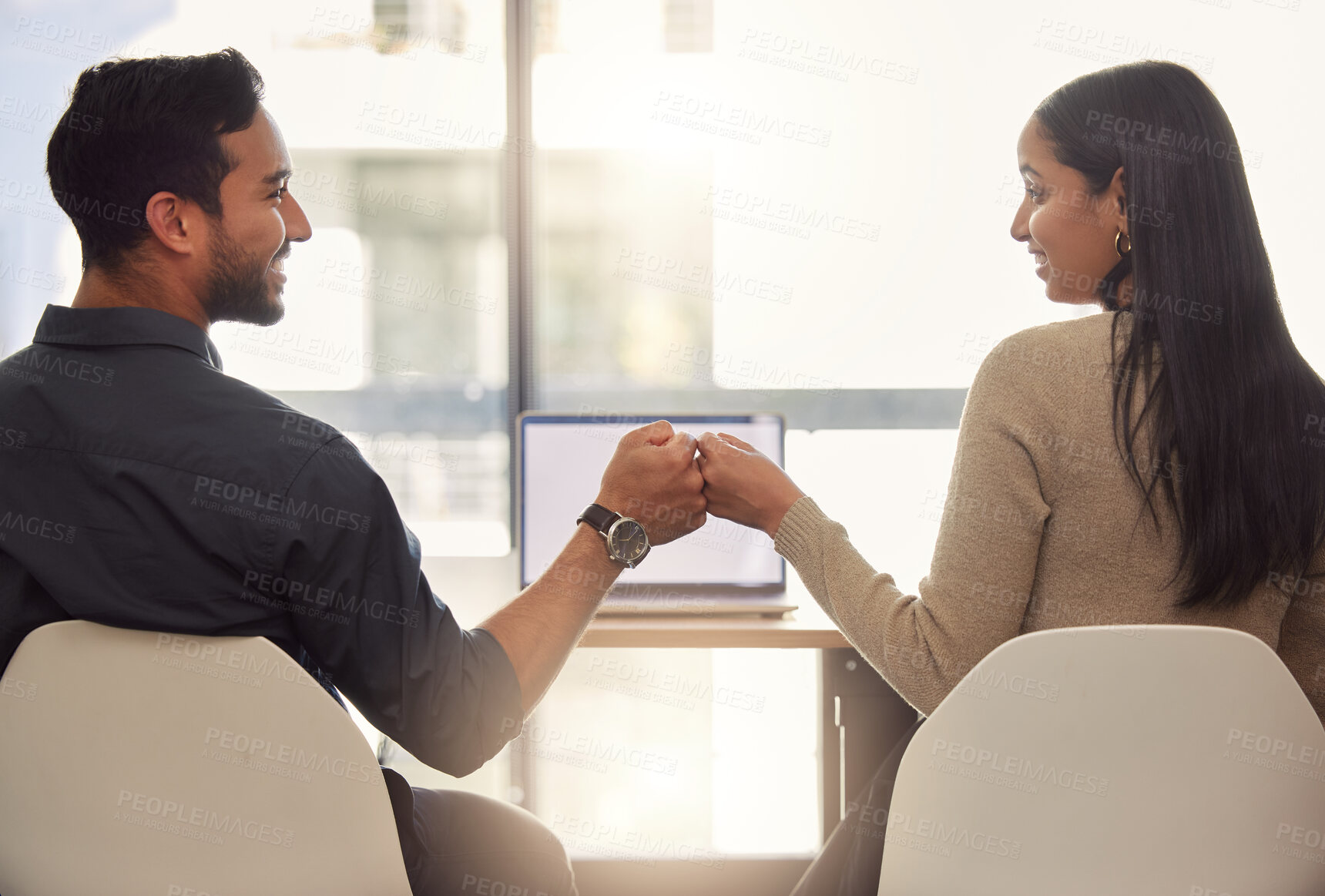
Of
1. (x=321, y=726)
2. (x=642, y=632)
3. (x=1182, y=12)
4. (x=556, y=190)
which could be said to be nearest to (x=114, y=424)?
(x=321, y=726)

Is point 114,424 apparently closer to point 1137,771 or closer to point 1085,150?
point 1137,771

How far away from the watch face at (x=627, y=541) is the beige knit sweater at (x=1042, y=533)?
332 mm

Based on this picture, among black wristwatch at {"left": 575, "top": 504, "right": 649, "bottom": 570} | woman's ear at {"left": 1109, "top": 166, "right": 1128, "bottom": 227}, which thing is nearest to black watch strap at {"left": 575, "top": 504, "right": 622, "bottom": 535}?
black wristwatch at {"left": 575, "top": 504, "right": 649, "bottom": 570}

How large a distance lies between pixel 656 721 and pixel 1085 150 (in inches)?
74.5

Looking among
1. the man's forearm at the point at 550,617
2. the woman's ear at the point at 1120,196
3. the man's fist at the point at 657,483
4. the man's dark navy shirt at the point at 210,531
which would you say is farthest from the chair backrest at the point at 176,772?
the woman's ear at the point at 1120,196

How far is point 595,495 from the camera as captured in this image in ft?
5.84

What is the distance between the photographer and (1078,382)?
89 cm

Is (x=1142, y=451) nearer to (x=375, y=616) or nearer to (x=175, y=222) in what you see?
(x=375, y=616)

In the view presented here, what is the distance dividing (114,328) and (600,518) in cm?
57

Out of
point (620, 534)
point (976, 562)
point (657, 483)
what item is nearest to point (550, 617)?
point (620, 534)

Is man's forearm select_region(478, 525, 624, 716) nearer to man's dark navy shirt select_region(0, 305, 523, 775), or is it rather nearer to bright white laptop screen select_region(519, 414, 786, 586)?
man's dark navy shirt select_region(0, 305, 523, 775)

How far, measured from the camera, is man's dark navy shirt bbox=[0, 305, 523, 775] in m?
0.80

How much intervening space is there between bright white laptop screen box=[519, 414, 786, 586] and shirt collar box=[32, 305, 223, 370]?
0.88 m

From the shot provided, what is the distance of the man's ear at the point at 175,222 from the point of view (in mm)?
Result: 974
